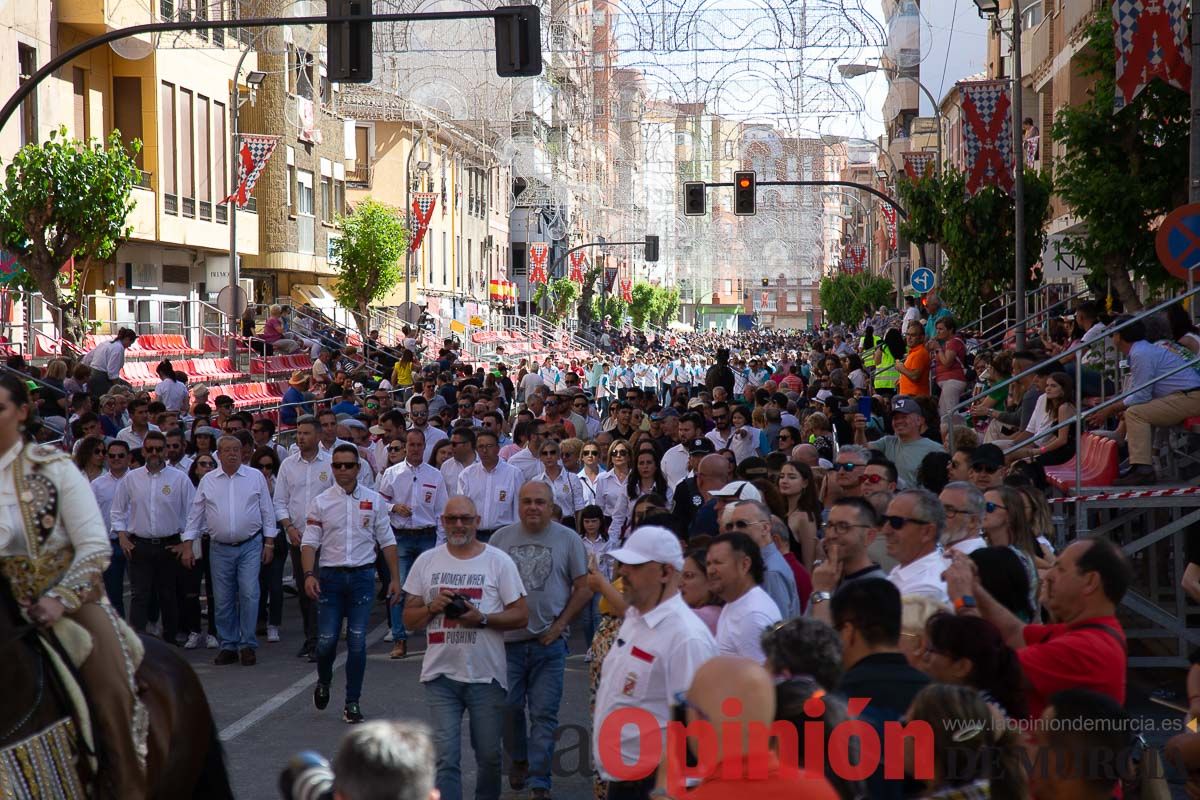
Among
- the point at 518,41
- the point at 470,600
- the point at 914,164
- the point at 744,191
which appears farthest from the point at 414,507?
the point at 914,164

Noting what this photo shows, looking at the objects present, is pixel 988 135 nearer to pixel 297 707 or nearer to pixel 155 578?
pixel 155 578

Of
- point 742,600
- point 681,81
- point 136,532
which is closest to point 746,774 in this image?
point 742,600

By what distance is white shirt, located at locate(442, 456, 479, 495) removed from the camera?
1384 centimetres

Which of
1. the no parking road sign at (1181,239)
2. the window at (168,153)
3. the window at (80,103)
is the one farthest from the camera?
the window at (168,153)

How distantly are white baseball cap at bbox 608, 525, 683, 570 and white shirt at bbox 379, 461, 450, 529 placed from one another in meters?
7.21

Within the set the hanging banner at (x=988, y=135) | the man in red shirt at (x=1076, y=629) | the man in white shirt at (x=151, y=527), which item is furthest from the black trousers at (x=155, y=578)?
the hanging banner at (x=988, y=135)

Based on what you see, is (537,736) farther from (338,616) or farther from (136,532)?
(136,532)

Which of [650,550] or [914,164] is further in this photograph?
[914,164]

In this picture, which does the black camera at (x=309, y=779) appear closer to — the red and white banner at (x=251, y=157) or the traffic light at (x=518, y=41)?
the traffic light at (x=518, y=41)

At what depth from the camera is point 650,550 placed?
21.2 feet

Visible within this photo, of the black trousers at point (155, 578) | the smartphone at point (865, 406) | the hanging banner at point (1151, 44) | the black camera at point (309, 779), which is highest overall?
the hanging banner at point (1151, 44)

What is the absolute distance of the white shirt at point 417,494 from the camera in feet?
44.8

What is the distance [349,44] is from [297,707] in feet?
28.0

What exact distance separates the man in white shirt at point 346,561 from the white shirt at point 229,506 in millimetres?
1892
